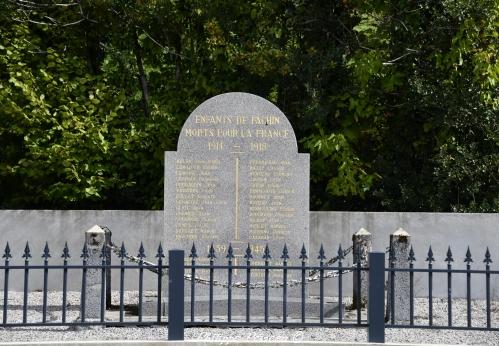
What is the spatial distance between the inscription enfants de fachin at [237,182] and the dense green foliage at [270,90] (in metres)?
4.63

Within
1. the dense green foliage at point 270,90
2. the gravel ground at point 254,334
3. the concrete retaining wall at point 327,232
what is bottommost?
the gravel ground at point 254,334

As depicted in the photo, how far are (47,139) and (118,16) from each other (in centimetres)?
275

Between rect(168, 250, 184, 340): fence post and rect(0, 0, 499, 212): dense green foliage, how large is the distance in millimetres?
7718

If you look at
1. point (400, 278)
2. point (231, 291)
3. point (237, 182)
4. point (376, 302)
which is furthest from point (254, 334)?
point (237, 182)

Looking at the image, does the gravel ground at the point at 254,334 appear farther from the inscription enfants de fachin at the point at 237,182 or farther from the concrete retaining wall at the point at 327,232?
the concrete retaining wall at the point at 327,232

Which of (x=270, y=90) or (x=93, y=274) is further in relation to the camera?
(x=270, y=90)

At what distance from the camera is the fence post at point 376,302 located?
9.88 metres

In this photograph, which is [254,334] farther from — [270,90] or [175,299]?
[270,90]

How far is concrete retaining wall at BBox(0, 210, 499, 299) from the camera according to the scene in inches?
595

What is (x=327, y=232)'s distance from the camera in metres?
15.5

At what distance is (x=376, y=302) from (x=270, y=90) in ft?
28.0

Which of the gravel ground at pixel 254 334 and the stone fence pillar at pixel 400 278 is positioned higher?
the stone fence pillar at pixel 400 278

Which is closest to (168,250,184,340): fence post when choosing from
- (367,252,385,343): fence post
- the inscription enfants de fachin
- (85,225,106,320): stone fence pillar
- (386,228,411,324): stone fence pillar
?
(85,225,106,320): stone fence pillar

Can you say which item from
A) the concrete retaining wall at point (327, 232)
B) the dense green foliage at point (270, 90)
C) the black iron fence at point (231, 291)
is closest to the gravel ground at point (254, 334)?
the black iron fence at point (231, 291)
